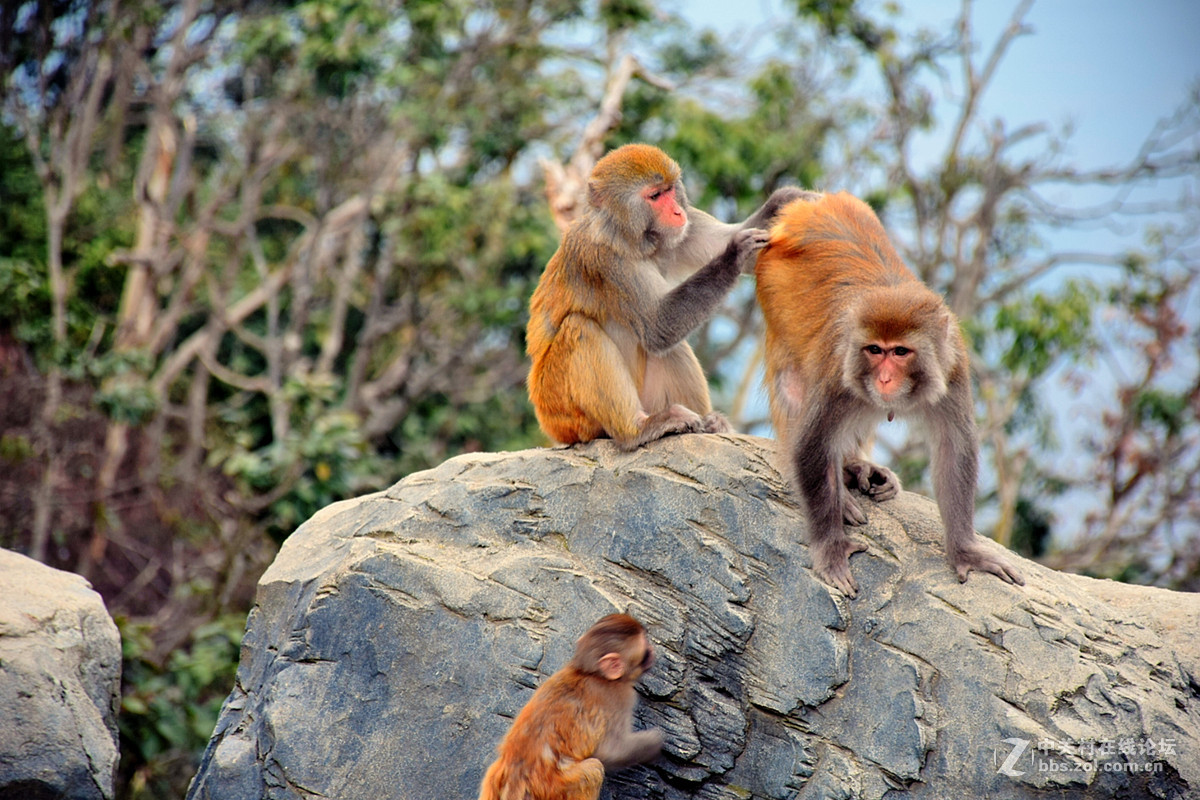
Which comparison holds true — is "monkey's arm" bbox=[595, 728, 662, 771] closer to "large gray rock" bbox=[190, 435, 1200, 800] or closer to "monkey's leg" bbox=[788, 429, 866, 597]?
"large gray rock" bbox=[190, 435, 1200, 800]

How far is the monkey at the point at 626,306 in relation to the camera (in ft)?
18.6

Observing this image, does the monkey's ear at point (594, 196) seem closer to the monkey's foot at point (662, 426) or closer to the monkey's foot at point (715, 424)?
the monkey's foot at point (662, 426)

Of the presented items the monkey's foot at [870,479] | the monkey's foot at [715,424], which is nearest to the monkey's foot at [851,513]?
the monkey's foot at [870,479]

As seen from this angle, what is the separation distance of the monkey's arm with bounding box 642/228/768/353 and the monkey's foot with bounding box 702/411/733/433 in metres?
0.44

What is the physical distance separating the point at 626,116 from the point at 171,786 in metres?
8.88

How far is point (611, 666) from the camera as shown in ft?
14.8

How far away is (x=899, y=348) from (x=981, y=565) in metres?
1.14

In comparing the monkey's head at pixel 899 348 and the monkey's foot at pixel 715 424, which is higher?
the monkey's head at pixel 899 348

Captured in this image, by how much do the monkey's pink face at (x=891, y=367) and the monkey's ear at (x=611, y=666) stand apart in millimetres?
1534

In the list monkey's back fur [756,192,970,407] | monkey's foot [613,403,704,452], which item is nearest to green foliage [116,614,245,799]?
monkey's foot [613,403,704,452]

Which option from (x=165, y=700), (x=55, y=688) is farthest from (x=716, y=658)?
(x=165, y=700)

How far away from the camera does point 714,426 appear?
578cm

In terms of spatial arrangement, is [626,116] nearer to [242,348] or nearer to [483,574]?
[242,348]

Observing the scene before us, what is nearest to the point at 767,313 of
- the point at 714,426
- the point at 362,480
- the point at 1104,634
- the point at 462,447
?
the point at 714,426
